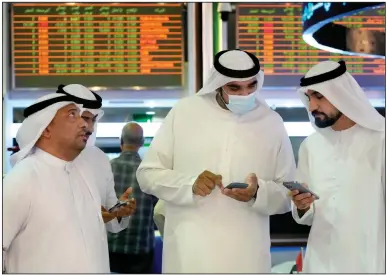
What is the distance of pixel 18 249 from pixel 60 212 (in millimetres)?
219

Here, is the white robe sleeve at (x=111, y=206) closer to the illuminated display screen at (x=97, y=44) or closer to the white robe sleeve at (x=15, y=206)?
the white robe sleeve at (x=15, y=206)

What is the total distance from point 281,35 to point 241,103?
231 cm

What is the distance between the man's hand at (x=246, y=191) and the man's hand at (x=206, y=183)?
55 millimetres

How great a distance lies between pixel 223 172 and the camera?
3.08 metres

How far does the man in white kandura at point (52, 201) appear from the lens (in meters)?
2.55

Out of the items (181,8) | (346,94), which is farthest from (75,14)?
(346,94)

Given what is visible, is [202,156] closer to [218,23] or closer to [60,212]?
[60,212]

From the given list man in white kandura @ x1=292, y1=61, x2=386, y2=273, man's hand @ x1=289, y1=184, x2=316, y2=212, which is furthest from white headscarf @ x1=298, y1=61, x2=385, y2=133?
man's hand @ x1=289, y1=184, x2=316, y2=212

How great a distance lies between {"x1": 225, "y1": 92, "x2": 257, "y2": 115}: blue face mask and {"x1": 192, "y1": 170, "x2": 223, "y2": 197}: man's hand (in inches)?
14.2

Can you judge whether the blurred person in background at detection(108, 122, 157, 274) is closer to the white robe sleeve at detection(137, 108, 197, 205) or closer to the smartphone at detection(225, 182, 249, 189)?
the white robe sleeve at detection(137, 108, 197, 205)

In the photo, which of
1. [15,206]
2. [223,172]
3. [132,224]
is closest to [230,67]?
[223,172]

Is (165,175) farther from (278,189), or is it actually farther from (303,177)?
(303,177)

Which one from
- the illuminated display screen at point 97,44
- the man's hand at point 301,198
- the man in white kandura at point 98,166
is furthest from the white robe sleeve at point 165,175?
the illuminated display screen at point 97,44

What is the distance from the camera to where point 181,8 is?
5.08 meters
